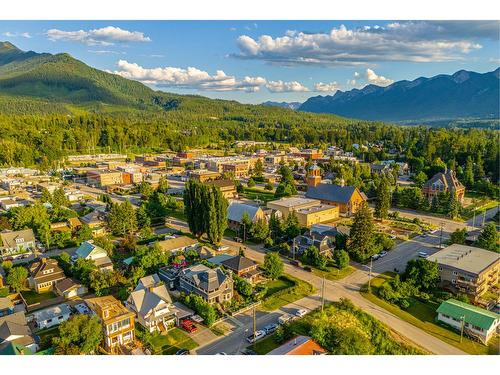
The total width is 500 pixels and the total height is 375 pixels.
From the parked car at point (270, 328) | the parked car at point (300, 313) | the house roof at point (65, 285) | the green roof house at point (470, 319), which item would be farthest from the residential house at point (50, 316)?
the green roof house at point (470, 319)

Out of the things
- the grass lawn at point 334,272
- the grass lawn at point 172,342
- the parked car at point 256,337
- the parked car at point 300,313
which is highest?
the grass lawn at point 334,272

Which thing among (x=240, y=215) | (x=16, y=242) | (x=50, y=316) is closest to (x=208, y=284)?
(x=50, y=316)

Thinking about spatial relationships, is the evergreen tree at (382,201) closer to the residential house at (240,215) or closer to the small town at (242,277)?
the small town at (242,277)

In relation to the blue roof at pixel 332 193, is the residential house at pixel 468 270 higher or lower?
lower

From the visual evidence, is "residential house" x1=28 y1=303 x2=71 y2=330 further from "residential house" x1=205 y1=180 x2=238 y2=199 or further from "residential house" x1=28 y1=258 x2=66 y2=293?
"residential house" x1=205 y1=180 x2=238 y2=199

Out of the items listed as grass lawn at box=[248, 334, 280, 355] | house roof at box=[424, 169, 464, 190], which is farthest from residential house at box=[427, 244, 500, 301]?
house roof at box=[424, 169, 464, 190]

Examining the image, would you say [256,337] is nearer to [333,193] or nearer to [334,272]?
[334,272]

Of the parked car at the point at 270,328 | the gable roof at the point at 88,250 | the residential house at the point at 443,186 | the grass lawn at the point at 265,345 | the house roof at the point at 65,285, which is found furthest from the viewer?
the residential house at the point at 443,186
